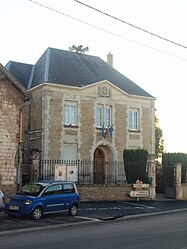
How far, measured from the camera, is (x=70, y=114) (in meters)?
30.7

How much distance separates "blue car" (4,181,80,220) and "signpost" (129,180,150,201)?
8.13 meters

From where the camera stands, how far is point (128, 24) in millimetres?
14930

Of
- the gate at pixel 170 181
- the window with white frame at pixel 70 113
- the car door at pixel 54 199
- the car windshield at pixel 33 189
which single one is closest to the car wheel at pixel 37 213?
the car door at pixel 54 199

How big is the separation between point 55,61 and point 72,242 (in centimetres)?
2390

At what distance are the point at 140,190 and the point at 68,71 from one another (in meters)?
12.1

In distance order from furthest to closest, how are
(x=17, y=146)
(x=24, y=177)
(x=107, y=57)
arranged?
1. (x=107, y=57)
2. (x=24, y=177)
3. (x=17, y=146)

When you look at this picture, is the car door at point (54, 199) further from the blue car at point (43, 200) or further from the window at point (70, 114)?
the window at point (70, 114)

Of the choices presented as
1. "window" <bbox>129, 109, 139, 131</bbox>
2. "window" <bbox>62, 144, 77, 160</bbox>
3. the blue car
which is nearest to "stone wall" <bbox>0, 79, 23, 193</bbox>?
the blue car

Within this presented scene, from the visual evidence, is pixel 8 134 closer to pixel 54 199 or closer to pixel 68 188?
pixel 68 188

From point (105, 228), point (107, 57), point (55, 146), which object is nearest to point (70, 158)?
Answer: point (55, 146)

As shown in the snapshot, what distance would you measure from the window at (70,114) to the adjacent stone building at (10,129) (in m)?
9.07

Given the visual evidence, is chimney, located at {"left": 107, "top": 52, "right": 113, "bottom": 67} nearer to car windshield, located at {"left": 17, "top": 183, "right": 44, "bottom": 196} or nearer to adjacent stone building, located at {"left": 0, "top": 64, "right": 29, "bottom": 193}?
adjacent stone building, located at {"left": 0, "top": 64, "right": 29, "bottom": 193}

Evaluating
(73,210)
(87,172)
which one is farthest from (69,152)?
(73,210)

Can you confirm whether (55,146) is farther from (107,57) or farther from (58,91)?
(107,57)
